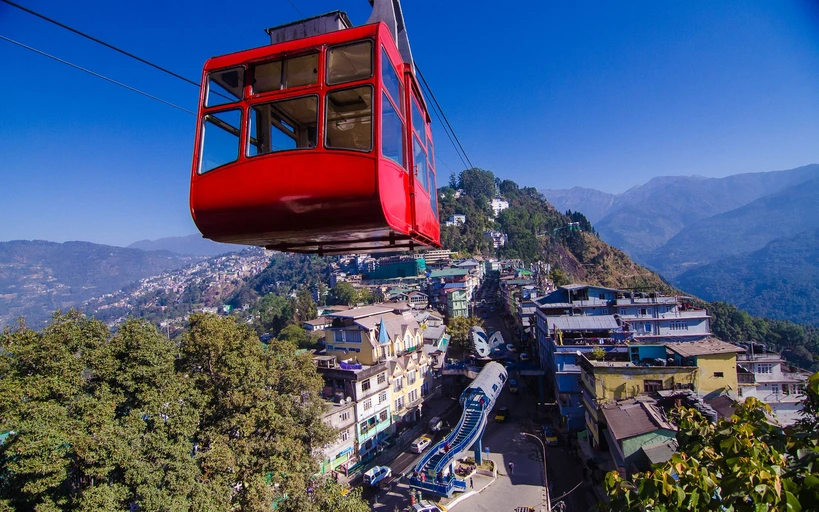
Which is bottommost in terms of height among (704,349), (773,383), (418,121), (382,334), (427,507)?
(427,507)

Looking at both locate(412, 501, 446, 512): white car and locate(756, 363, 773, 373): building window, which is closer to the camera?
locate(412, 501, 446, 512): white car

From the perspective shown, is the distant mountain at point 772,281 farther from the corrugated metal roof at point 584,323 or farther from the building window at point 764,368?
Result: the corrugated metal roof at point 584,323

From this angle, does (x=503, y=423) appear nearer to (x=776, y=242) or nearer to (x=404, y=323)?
(x=404, y=323)

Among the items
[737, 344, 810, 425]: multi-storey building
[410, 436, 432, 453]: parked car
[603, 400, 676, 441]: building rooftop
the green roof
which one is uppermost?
the green roof

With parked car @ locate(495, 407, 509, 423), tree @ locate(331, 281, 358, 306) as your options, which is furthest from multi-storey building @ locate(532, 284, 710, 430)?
tree @ locate(331, 281, 358, 306)

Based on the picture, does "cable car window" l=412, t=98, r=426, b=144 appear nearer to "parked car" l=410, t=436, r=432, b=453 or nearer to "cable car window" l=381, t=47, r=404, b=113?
"cable car window" l=381, t=47, r=404, b=113

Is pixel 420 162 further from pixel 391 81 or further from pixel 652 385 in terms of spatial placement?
pixel 652 385

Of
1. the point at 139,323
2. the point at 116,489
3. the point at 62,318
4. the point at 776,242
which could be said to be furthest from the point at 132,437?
the point at 776,242

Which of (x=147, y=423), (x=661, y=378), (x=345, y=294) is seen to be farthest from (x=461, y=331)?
(x=147, y=423)
